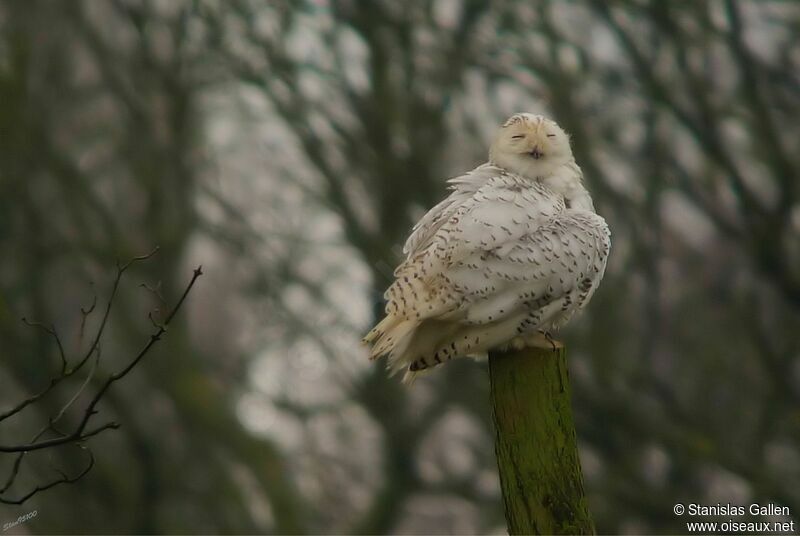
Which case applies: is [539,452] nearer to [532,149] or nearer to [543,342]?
[543,342]

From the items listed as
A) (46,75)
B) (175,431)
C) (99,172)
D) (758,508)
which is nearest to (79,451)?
Result: (175,431)

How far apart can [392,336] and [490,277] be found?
478mm

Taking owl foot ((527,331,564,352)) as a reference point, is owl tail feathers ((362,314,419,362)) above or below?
above

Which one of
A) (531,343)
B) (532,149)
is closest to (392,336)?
(531,343)

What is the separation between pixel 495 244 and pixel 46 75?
10.0 m

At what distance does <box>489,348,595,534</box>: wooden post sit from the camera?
4.78 metres

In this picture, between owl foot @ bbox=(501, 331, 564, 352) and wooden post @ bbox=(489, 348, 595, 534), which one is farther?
owl foot @ bbox=(501, 331, 564, 352)

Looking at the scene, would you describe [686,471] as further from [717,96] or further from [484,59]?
[484,59]

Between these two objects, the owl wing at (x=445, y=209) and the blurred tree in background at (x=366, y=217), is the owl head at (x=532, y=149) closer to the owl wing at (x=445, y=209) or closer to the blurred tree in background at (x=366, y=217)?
the owl wing at (x=445, y=209)

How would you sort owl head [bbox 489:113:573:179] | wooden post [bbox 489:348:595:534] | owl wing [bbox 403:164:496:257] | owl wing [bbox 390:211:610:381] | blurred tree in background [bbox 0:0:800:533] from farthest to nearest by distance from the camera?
blurred tree in background [bbox 0:0:800:533], owl head [bbox 489:113:573:179], owl wing [bbox 403:164:496:257], owl wing [bbox 390:211:610:381], wooden post [bbox 489:348:595:534]

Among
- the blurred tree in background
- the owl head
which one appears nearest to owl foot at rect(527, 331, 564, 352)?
the owl head

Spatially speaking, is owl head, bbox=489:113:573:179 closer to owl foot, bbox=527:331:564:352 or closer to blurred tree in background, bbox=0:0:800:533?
owl foot, bbox=527:331:564:352

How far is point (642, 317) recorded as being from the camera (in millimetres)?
13891

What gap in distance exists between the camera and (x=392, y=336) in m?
5.00
